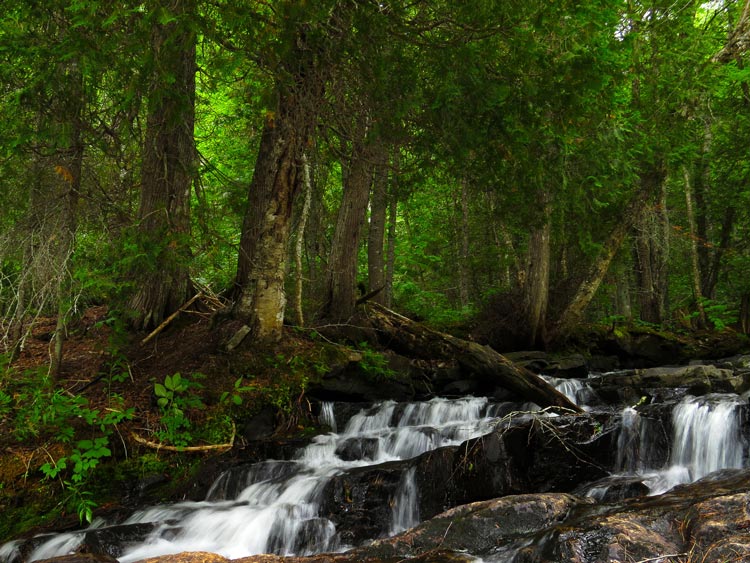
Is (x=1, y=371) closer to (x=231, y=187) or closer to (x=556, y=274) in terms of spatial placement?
(x=231, y=187)

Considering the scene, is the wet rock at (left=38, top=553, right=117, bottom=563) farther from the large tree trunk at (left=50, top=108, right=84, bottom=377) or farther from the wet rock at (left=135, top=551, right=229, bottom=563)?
the large tree trunk at (left=50, top=108, right=84, bottom=377)

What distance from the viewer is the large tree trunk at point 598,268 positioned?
13.0m

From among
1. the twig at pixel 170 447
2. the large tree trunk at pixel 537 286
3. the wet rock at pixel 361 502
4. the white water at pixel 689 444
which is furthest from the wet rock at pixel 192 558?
the large tree trunk at pixel 537 286

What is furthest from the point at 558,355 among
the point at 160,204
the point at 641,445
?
the point at 160,204

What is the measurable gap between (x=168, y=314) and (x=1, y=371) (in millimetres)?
2682

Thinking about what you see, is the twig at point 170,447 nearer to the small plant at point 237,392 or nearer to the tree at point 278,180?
the small plant at point 237,392

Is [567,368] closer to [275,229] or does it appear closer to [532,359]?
[532,359]

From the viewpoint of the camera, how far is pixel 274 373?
7879mm

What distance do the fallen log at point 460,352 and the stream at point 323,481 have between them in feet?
3.57

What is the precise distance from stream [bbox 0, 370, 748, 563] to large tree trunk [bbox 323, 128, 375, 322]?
124 inches

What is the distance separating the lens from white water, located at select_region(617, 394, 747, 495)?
5762 mm

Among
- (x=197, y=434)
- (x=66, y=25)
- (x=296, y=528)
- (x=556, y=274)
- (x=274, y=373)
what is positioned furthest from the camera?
(x=556, y=274)

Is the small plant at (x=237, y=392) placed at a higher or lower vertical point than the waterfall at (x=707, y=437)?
higher

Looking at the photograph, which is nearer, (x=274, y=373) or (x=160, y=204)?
(x=160, y=204)
